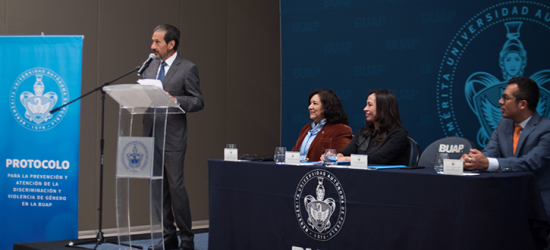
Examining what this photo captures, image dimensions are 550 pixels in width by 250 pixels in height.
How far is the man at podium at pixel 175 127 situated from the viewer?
10.3ft

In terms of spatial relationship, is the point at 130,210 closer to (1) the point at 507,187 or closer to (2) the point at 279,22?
(1) the point at 507,187

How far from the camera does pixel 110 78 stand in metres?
4.15

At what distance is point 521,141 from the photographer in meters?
2.48

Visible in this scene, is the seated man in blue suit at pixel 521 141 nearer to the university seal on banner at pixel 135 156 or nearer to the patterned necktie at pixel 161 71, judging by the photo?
the university seal on banner at pixel 135 156

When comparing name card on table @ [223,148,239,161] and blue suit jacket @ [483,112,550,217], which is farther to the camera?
name card on table @ [223,148,239,161]

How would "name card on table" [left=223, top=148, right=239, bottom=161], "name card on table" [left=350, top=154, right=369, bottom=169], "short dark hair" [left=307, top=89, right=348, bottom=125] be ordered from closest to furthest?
"name card on table" [left=350, top=154, right=369, bottom=169] → "name card on table" [left=223, top=148, right=239, bottom=161] → "short dark hair" [left=307, top=89, right=348, bottom=125]

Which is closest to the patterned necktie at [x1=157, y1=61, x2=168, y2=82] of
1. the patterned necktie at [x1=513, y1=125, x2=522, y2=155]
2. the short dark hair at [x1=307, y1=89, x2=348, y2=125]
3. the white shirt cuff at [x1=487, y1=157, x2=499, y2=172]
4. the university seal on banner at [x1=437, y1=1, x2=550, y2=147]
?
the short dark hair at [x1=307, y1=89, x2=348, y2=125]

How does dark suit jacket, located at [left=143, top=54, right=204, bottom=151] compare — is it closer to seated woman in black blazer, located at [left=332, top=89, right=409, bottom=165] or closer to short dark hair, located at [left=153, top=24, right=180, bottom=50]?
short dark hair, located at [left=153, top=24, right=180, bottom=50]

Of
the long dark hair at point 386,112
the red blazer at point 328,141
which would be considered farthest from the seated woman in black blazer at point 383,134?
the red blazer at point 328,141

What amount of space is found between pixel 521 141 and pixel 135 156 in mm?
2184

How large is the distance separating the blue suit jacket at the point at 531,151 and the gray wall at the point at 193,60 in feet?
7.25

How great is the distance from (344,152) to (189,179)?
1.99 m

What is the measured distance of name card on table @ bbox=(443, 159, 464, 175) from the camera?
209 cm

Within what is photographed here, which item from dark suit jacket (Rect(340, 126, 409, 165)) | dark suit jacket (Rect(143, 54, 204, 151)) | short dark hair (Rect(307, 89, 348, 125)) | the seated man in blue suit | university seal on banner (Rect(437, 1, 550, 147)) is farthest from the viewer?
university seal on banner (Rect(437, 1, 550, 147))
